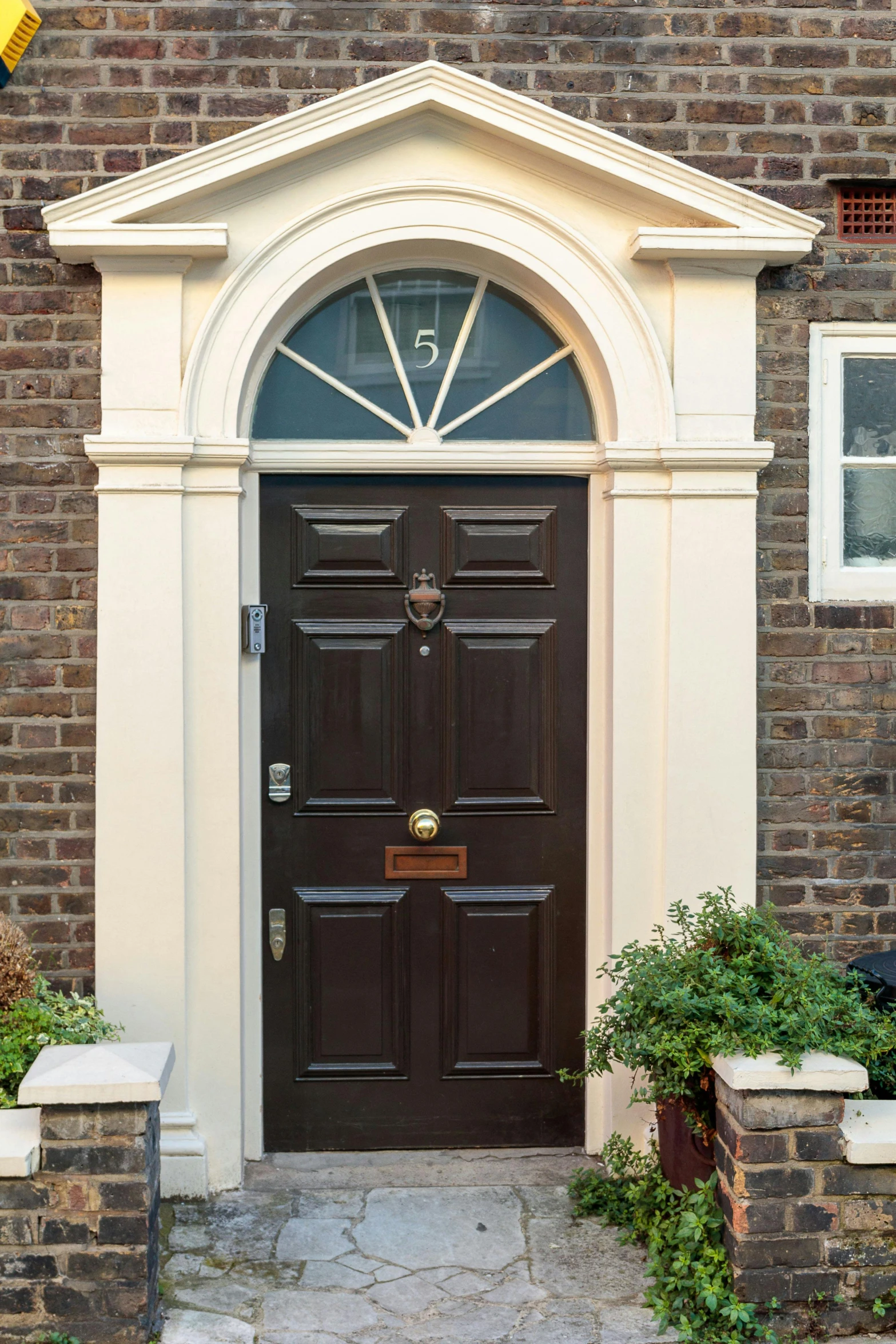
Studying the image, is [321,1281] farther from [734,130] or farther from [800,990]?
[734,130]

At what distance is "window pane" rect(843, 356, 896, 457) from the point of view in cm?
435

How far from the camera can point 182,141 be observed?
4.12 m

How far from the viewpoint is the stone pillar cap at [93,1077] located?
3.14 metres

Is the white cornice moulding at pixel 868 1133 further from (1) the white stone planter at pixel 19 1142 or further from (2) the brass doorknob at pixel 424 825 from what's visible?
(1) the white stone planter at pixel 19 1142

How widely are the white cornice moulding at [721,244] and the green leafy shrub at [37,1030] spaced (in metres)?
3.22

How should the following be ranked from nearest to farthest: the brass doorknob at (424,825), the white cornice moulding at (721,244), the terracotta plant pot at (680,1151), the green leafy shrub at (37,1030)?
the green leafy shrub at (37,1030) → the terracotta plant pot at (680,1151) → the white cornice moulding at (721,244) → the brass doorknob at (424,825)

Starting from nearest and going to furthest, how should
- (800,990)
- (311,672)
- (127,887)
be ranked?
(800,990) → (127,887) → (311,672)

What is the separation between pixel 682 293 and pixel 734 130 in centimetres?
65

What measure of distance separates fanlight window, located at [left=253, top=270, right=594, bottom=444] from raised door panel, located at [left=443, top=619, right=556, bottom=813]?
30.1 inches

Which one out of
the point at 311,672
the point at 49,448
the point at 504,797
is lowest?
the point at 504,797

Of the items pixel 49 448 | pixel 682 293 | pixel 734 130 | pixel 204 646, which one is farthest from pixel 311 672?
pixel 734 130

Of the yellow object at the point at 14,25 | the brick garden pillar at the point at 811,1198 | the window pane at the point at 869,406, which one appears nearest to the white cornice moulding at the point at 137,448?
the yellow object at the point at 14,25

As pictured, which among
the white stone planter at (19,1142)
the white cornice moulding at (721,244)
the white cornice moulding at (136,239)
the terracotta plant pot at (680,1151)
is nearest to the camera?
the white stone planter at (19,1142)

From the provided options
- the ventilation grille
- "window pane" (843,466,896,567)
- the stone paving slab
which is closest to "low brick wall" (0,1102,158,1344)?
the stone paving slab
